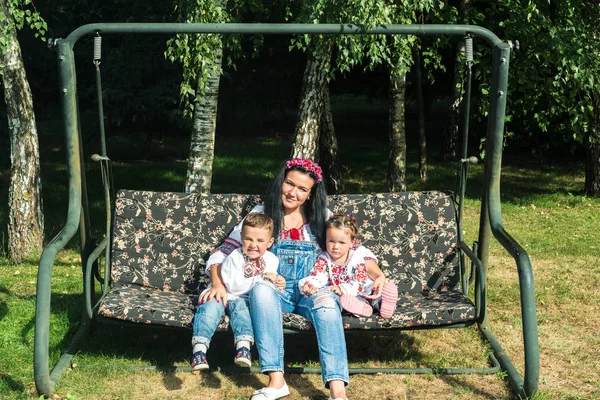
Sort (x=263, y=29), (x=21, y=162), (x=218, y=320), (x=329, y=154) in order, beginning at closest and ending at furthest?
(x=218, y=320)
(x=263, y=29)
(x=21, y=162)
(x=329, y=154)

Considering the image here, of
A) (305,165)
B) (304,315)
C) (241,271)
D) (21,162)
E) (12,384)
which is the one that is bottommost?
(12,384)

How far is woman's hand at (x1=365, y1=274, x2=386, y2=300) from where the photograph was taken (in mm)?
4707

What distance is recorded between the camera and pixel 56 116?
17.9 metres

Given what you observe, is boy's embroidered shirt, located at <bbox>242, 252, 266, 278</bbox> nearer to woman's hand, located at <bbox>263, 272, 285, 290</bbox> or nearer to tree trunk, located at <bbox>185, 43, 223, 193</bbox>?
woman's hand, located at <bbox>263, 272, 285, 290</bbox>

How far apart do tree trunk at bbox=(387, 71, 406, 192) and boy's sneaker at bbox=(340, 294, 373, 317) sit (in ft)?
20.3

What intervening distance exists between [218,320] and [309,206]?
1.07 metres

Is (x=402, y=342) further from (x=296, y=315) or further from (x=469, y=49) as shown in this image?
(x=469, y=49)

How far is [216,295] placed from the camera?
15.1 feet

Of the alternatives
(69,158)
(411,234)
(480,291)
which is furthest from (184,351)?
(480,291)

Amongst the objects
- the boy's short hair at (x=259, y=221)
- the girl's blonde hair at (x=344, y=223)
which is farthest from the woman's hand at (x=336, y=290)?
the boy's short hair at (x=259, y=221)

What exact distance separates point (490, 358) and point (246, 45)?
10144 millimetres

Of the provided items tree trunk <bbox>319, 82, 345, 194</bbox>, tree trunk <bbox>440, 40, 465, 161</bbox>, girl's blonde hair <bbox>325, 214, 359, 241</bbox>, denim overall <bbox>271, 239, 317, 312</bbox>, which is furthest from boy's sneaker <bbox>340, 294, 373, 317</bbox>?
tree trunk <bbox>440, 40, 465, 161</bbox>

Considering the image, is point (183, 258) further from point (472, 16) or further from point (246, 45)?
point (246, 45)

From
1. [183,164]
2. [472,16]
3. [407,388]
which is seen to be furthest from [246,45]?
[407,388]
